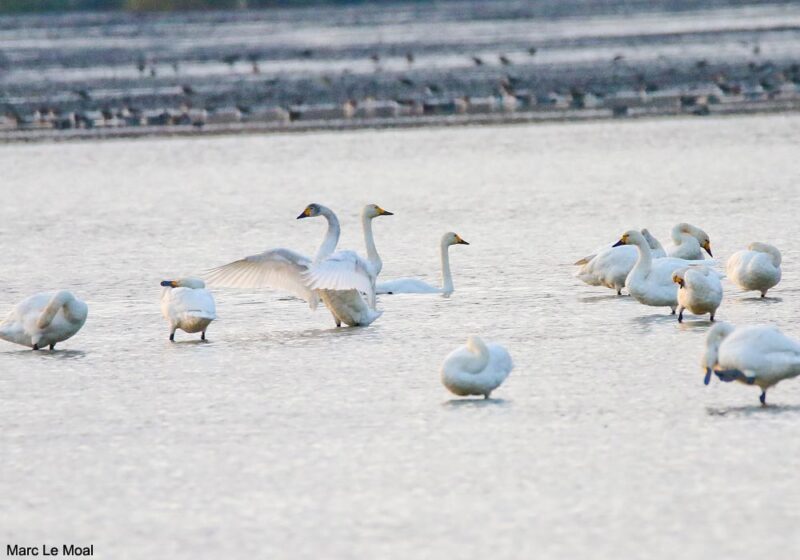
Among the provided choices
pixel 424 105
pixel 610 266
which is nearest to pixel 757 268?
pixel 610 266

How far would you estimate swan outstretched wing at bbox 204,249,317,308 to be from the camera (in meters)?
11.6

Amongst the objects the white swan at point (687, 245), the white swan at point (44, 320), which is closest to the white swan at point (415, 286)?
the white swan at point (687, 245)

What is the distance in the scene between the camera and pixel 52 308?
34.5 feet

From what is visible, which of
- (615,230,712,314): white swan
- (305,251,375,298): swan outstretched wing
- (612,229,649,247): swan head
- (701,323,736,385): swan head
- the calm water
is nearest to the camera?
the calm water

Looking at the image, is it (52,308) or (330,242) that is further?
(330,242)

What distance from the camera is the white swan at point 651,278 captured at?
11070mm

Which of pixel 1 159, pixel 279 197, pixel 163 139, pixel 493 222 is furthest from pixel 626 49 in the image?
pixel 493 222

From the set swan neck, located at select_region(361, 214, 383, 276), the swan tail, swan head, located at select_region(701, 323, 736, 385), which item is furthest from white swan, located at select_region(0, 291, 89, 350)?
swan head, located at select_region(701, 323, 736, 385)

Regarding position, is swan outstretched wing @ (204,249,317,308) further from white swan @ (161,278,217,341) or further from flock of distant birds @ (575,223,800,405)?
flock of distant birds @ (575,223,800,405)

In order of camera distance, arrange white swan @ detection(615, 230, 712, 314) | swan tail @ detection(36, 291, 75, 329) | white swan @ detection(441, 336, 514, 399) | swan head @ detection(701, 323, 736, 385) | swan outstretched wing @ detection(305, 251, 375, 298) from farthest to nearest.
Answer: white swan @ detection(615, 230, 712, 314) → swan outstretched wing @ detection(305, 251, 375, 298) → swan tail @ detection(36, 291, 75, 329) → white swan @ detection(441, 336, 514, 399) → swan head @ detection(701, 323, 736, 385)

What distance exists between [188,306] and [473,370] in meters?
2.76

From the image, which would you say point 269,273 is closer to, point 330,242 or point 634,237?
point 330,242

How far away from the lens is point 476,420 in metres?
8.16

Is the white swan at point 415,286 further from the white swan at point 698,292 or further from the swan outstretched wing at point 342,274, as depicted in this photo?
the white swan at point 698,292
